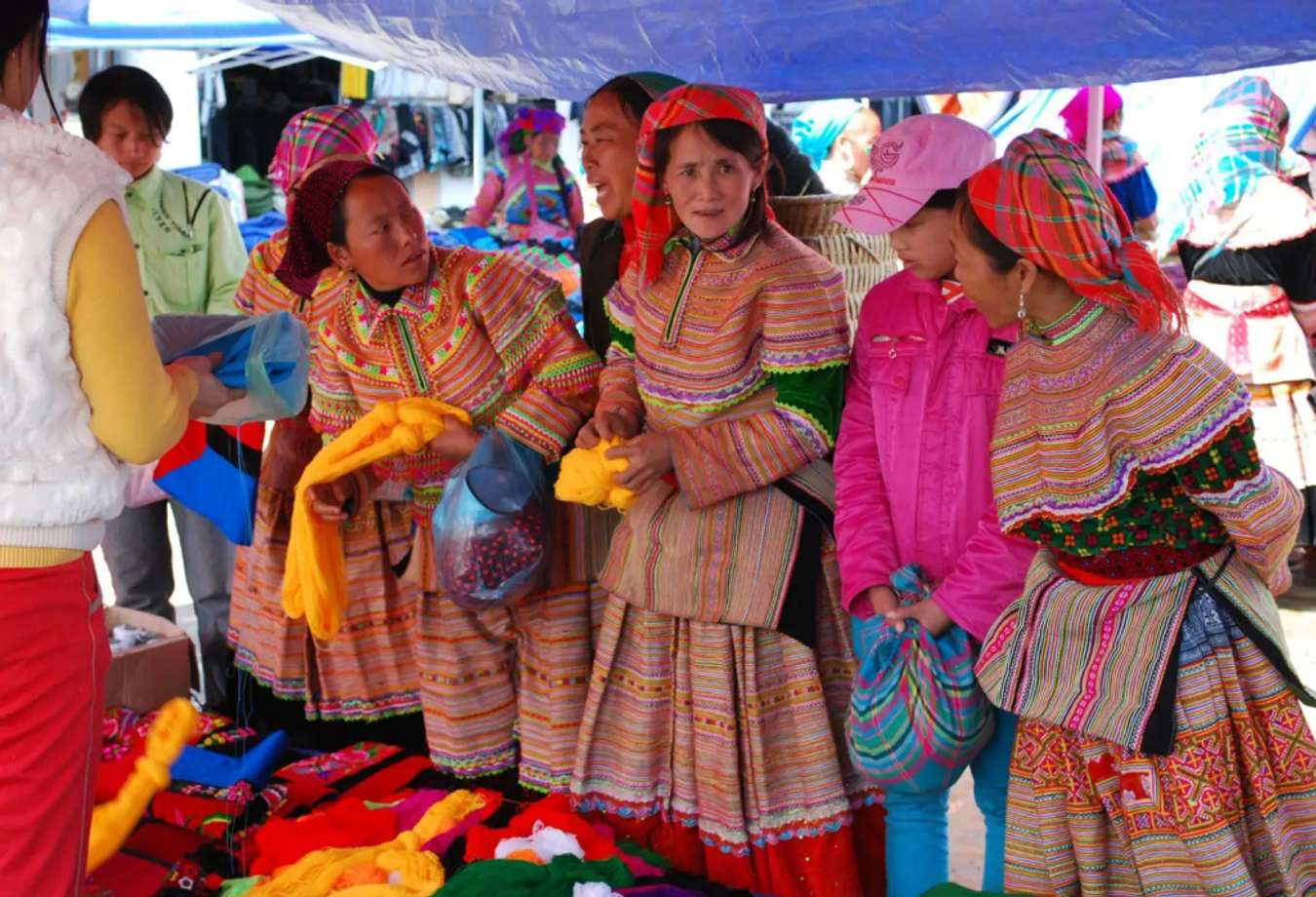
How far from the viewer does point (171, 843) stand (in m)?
3.25

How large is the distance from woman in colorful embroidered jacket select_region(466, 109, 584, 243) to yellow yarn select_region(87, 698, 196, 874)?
602 cm

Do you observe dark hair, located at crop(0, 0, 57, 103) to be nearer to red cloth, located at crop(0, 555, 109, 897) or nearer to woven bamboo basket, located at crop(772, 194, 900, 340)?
red cloth, located at crop(0, 555, 109, 897)

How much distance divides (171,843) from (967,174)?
2.29 meters

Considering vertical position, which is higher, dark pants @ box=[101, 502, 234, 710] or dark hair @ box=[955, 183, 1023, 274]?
dark hair @ box=[955, 183, 1023, 274]

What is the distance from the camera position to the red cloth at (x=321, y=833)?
3.08m

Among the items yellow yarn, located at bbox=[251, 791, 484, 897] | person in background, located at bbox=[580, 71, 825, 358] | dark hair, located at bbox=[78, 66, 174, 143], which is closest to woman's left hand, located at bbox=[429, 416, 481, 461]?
person in background, located at bbox=[580, 71, 825, 358]

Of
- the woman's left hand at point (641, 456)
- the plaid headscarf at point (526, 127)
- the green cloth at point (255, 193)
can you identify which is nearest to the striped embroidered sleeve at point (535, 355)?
the woman's left hand at point (641, 456)

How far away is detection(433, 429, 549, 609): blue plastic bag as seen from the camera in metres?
2.95

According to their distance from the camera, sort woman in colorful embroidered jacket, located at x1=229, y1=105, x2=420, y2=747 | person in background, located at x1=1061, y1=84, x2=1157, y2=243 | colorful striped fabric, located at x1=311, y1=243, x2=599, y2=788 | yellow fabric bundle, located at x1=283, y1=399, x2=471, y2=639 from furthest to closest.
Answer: person in background, located at x1=1061, y1=84, x2=1157, y2=243 → woman in colorful embroidered jacket, located at x1=229, y1=105, x2=420, y2=747 → colorful striped fabric, located at x1=311, y1=243, x2=599, y2=788 → yellow fabric bundle, located at x1=283, y1=399, x2=471, y2=639

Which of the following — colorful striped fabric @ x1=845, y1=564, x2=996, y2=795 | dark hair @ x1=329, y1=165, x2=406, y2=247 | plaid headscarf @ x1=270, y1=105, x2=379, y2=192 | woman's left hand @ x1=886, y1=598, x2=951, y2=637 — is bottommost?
colorful striped fabric @ x1=845, y1=564, x2=996, y2=795

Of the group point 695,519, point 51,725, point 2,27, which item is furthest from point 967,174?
point 51,725

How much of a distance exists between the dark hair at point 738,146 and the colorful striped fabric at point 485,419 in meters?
0.55

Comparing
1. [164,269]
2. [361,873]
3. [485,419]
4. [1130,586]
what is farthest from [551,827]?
[164,269]

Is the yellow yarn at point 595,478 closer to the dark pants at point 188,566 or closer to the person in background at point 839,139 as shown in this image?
the dark pants at point 188,566
